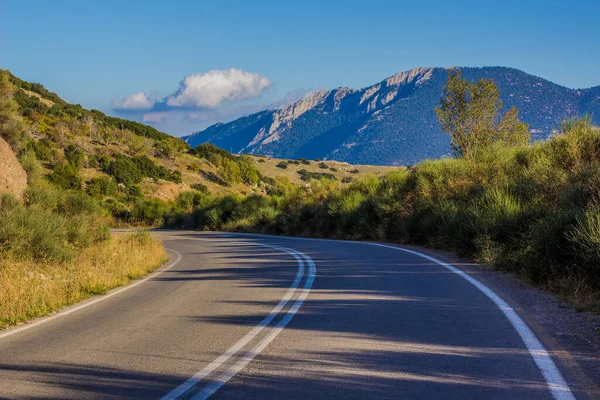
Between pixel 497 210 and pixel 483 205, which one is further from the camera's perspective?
pixel 483 205

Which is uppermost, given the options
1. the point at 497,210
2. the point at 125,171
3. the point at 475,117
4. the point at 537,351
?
the point at 475,117

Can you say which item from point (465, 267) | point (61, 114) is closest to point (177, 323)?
point (465, 267)

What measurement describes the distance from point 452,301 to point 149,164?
57089 mm

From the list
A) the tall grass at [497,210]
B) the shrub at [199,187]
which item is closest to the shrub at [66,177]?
the shrub at [199,187]

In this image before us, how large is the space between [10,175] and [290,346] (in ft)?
51.3

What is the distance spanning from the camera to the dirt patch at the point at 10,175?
18.4 metres

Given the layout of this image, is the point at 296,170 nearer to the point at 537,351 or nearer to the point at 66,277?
the point at 66,277

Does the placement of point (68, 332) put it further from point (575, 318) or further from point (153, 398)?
point (575, 318)

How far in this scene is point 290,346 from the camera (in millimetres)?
6344

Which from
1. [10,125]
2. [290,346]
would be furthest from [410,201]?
[290,346]

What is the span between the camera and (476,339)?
21.3 ft

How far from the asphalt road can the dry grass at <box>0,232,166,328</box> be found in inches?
22.0

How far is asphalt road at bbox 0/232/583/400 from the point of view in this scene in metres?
5.00

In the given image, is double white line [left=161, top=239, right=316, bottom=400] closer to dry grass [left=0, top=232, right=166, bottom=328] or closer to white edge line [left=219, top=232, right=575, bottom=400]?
white edge line [left=219, top=232, right=575, bottom=400]
